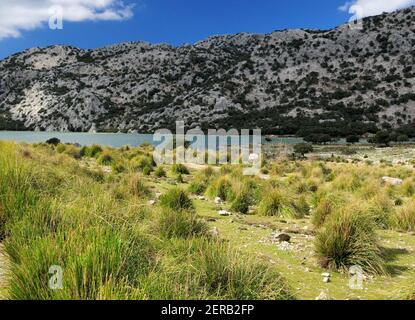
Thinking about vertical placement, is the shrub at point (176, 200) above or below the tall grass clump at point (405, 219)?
above

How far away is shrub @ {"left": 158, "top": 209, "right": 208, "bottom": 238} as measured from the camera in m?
7.46

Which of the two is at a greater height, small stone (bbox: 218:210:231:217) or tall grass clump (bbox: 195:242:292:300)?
tall grass clump (bbox: 195:242:292:300)

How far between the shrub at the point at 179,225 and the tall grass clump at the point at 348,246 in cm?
214

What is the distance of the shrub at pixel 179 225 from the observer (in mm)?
7457

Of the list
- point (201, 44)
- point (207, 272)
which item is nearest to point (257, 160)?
point (207, 272)

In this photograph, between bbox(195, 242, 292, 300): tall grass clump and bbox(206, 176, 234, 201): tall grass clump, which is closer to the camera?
bbox(195, 242, 292, 300): tall grass clump

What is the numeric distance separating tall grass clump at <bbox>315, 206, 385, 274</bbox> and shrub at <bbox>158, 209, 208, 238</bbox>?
2137mm

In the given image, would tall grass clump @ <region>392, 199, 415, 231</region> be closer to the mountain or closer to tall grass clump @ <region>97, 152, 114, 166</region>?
tall grass clump @ <region>97, 152, 114, 166</region>

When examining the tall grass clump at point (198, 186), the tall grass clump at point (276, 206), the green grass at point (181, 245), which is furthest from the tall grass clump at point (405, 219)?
the tall grass clump at point (198, 186)

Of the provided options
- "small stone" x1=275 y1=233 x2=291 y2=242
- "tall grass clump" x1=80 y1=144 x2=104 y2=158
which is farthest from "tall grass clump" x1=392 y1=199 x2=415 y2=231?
"tall grass clump" x1=80 y1=144 x2=104 y2=158

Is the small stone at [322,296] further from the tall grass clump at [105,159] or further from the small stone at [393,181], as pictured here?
the tall grass clump at [105,159]
